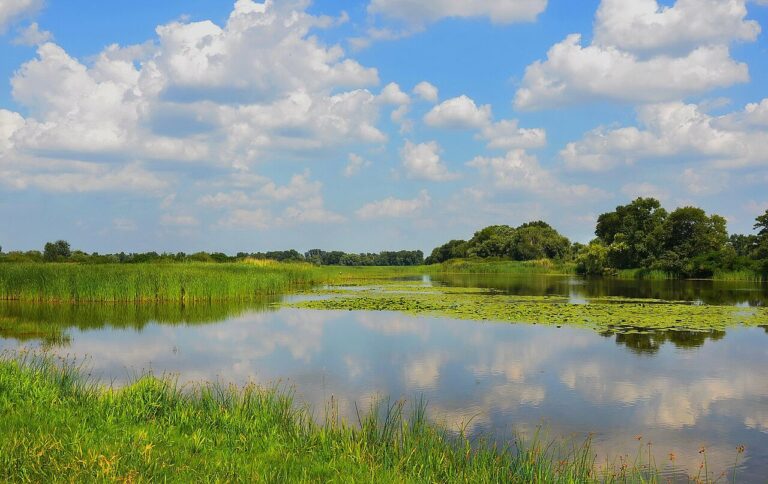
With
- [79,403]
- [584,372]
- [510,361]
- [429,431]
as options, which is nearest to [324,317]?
[510,361]

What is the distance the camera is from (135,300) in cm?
2667

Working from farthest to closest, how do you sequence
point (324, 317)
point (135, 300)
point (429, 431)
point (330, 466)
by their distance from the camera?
point (135, 300)
point (324, 317)
point (429, 431)
point (330, 466)

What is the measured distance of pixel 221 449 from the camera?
6316 millimetres

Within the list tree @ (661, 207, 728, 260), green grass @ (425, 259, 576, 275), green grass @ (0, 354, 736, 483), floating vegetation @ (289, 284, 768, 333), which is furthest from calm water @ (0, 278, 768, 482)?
green grass @ (425, 259, 576, 275)

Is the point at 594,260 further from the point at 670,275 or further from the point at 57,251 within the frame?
the point at 57,251

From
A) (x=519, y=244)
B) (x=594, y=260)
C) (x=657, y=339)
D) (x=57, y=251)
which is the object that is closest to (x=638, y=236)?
(x=594, y=260)

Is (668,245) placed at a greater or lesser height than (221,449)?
greater

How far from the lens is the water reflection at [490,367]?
28.0ft

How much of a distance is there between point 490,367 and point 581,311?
12265mm

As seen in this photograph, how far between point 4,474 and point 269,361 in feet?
28.0

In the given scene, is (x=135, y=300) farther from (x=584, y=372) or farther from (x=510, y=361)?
(x=584, y=372)

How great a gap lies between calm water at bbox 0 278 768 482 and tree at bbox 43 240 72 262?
110ft

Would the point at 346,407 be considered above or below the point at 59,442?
below

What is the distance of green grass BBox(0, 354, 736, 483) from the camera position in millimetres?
5410
